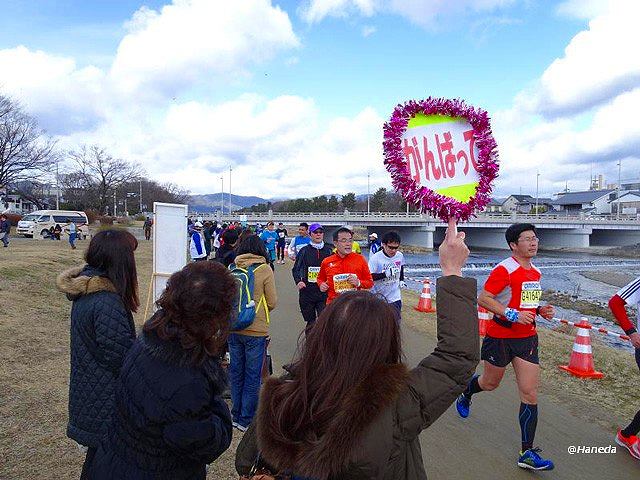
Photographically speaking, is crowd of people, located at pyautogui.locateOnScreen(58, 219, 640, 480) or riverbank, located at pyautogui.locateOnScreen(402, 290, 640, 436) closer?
crowd of people, located at pyautogui.locateOnScreen(58, 219, 640, 480)

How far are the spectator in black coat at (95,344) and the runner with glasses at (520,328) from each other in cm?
287

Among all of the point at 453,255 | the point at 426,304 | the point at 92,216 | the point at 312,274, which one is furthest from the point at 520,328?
the point at 92,216

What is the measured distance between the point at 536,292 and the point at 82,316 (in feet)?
12.3

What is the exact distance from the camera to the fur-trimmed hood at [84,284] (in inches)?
109

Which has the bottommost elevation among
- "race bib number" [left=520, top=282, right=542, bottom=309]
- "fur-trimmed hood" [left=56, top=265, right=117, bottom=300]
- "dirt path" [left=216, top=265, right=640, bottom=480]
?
"dirt path" [left=216, top=265, right=640, bottom=480]

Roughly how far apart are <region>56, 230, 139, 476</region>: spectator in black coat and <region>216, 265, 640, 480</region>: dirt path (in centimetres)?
202

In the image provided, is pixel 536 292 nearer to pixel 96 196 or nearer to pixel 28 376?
pixel 28 376

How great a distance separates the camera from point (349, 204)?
3575 inches

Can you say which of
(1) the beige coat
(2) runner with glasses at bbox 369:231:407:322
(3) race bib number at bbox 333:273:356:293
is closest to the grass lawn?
(1) the beige coat

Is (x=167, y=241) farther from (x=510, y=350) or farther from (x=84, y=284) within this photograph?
(x=510, y=350)

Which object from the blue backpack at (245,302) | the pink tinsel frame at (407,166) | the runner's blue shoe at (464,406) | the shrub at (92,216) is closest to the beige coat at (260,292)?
the blue backpack at (245,302)

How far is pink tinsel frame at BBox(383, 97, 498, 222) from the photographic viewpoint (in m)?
2.61

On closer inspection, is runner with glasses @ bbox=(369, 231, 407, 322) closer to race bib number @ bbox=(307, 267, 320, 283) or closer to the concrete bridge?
race bib number @ bbox=(307, 267, 320, 283)

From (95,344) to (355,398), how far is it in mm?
1780
